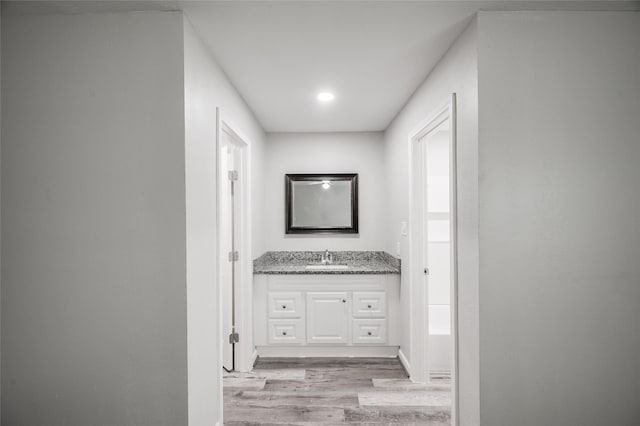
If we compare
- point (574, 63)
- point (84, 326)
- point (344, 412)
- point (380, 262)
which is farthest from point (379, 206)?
point (84, 326)

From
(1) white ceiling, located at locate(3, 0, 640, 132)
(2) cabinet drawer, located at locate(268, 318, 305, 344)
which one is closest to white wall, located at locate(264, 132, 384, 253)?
(2) cabinet drawer, located at locate(268, 318, 305, 344)

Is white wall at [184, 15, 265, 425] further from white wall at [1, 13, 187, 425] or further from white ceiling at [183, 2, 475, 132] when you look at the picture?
white ceiling at [183, 2, 475, 132]

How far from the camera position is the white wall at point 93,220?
189 centimetres

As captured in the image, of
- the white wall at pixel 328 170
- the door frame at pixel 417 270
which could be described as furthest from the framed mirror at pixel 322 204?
the door frame at pixel 417 270

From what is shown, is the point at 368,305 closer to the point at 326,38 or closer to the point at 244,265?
the point at 244,265

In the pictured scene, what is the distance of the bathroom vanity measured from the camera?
3.76 m

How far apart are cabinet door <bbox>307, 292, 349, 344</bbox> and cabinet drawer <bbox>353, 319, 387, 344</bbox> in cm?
10

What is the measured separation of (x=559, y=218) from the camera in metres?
1.91

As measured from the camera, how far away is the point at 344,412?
8.91ft

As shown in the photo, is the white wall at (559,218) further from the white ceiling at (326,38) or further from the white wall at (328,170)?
the white wall at (328,170)

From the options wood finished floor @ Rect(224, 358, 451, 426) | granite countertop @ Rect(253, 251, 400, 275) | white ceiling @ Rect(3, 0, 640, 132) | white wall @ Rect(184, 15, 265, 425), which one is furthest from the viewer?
granite countertop @ Rect(253, 251, 400, 275)

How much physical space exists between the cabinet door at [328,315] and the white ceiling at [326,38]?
188 cm

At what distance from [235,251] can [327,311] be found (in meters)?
1.11

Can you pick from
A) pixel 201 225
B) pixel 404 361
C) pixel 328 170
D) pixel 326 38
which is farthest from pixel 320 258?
pixel 326 38
